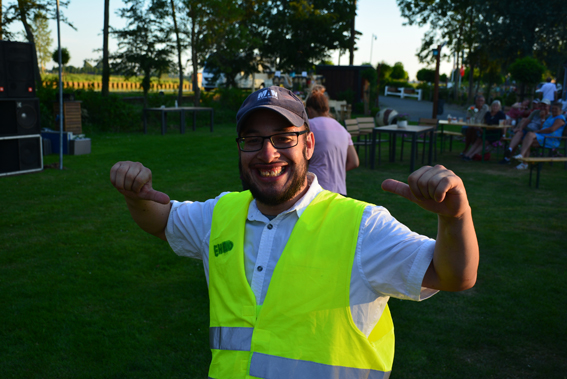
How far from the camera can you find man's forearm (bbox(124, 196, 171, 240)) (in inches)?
76.8

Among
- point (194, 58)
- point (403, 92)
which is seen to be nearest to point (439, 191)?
point (194, 58)

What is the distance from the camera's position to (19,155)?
9.56 metres

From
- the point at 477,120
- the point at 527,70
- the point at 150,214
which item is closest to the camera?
the point at 150,214

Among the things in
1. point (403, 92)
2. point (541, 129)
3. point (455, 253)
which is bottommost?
point (455, 253)

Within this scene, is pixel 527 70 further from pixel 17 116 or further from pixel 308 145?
pixel 308 145

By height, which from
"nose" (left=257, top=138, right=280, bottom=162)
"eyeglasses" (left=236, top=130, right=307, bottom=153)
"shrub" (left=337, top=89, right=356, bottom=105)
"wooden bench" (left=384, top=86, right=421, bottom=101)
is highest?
"wooden bench" (left=384, top=86, right=421, bottom=101)

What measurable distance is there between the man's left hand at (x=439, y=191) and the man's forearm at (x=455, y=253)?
0.04m

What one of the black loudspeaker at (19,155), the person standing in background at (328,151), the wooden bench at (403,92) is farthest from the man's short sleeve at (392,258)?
the wooden bench at (403,92)

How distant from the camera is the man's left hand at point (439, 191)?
1.21 metres

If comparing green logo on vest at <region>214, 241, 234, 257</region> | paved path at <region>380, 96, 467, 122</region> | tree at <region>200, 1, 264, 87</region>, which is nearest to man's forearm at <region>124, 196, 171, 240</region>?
green logo on vest at <region>214, 241, 234, 257</region>

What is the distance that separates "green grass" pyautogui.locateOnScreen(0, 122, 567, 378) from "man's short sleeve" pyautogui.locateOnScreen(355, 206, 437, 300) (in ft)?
6.64

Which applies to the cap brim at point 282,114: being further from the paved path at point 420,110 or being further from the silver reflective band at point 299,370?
the paved path at point 420,110

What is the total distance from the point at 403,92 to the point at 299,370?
42.6 metres

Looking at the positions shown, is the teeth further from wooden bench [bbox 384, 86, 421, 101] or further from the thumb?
wooden bench [bbox 384, 86, 421, 101]
